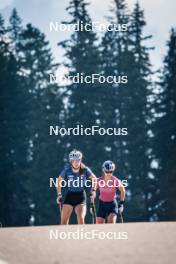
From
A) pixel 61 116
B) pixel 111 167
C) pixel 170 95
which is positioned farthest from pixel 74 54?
pixel 111 167

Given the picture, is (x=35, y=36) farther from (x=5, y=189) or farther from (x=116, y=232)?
(x=116, y=232)

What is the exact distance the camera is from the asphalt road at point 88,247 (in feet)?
14.1

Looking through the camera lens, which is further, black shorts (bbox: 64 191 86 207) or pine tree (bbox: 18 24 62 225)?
pine tree (bbox: 18 24 62 225)

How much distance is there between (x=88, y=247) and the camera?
4496 mm

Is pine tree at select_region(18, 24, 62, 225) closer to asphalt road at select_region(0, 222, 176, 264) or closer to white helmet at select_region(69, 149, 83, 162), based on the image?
white helmet at select_region(69, 149, 83, 162)

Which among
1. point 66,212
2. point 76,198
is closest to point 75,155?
point 76,198

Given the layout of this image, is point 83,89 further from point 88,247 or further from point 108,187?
point 88,247

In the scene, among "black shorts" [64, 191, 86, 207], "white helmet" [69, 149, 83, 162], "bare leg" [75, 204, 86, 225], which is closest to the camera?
"white helmet" [69, 149, 83, 162]

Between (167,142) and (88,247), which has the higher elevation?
(167,142)

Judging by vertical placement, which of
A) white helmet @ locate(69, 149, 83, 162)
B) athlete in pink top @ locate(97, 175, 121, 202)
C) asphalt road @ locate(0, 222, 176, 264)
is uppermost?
white helmet @ locate(69, 149, 83, 162)

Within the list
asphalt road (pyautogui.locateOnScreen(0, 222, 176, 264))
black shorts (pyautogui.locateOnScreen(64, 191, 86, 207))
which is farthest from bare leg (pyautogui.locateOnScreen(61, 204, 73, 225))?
asphalt road (pyautogui.locateOnScreen(0, 222, 176, 264))

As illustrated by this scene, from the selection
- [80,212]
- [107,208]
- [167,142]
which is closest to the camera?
[80,212]

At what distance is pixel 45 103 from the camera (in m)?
34.0

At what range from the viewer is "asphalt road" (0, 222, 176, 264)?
4305 millimetres
